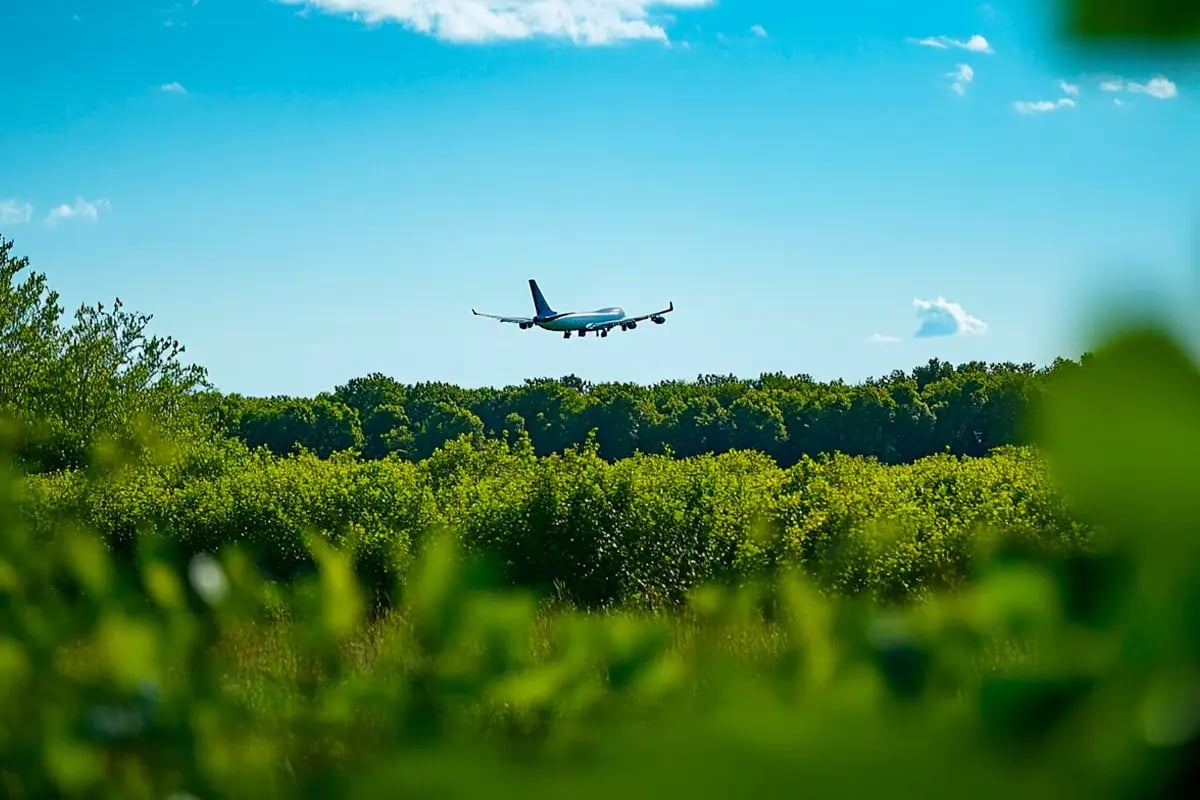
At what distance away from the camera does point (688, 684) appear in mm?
891

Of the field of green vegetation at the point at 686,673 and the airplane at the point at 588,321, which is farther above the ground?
the airplane at the point at 588,321

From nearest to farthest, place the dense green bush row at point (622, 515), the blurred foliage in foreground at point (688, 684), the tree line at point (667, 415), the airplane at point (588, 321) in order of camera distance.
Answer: the blurred foliage in foreground at point (688, 684) < the dense green bush row at point (622, 515) < the airplane at point (588, 321) < the tree line at point (667, 415)

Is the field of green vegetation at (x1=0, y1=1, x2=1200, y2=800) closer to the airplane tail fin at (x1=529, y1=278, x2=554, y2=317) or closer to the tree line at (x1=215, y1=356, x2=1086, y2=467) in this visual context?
the airplane tail fin at (x1=529, y1=278, x2=554, y2=317)

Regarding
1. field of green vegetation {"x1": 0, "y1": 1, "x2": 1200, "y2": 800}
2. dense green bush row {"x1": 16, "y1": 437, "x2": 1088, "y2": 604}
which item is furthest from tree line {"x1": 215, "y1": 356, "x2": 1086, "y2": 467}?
field of green vegetation {"x1": 0, "y1": 1, "x2": 1200, "y2": 800}

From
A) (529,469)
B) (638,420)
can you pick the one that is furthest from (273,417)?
(529,469)

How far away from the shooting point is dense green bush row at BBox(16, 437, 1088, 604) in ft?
28.9

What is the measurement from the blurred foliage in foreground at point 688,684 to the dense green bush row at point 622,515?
7.53m

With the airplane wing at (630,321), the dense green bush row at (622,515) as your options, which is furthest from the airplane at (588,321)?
the dense green bush row at (622,515)

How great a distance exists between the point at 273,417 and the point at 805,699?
68502mm

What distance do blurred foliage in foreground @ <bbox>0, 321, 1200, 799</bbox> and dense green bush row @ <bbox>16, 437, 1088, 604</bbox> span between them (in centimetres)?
753

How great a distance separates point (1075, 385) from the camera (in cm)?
40

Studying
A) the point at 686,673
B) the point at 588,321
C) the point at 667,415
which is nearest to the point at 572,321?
the point at 588,321

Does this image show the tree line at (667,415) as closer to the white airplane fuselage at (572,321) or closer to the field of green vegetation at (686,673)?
the white airplane fuselage at (572,321)

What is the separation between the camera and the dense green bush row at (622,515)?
880 centimetres
